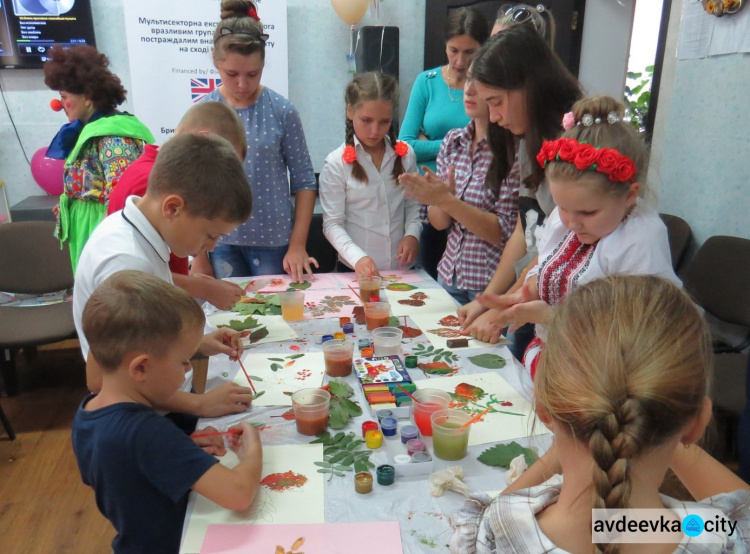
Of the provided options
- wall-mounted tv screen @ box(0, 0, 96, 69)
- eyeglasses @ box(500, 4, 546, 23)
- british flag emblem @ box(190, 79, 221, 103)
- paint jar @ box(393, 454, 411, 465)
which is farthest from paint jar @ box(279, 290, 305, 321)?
wall-mounted tv screen @ box(0, 0, 96, 69)

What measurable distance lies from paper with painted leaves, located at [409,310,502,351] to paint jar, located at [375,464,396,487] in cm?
63

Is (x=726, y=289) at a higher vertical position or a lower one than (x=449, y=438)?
lower

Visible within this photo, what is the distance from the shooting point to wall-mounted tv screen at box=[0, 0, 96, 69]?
3.58 m

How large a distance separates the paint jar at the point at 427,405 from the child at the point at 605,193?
30 centimetres

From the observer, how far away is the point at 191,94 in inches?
152

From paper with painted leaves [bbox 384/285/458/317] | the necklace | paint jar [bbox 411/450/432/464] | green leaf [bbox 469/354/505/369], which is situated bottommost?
paper with painted leaves [bbox 384/285/458/317]

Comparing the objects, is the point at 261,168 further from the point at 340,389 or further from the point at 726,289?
the point at 726,289

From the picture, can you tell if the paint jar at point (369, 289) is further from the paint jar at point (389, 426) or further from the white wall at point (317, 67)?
the white wall at point (317, 67)

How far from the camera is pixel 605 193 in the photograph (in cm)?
133

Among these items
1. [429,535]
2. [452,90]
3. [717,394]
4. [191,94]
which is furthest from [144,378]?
[191,94]

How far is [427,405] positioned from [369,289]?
810 mm

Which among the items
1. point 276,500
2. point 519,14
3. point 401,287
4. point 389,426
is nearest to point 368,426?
point 389,426

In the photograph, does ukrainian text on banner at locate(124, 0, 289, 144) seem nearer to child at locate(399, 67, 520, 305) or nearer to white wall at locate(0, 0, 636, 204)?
white wall at locate(0, 0, 636, 204)

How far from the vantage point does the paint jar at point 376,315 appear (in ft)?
5.79
